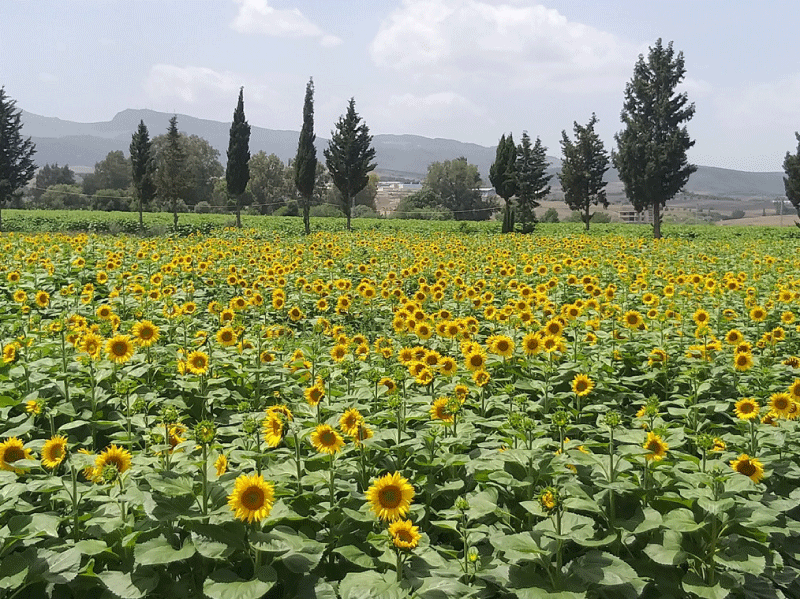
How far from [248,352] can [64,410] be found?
5.42 ft

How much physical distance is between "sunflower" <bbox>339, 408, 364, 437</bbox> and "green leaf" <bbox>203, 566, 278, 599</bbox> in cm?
103

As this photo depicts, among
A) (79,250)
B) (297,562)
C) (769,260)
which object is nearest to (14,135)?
(79,250)

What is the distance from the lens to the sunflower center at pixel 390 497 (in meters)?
2.57

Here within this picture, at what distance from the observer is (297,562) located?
8.16 feet

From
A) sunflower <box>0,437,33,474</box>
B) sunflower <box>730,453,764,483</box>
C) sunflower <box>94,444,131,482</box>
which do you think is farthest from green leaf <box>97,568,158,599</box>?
sunflower <box>730,453,764,483</box>

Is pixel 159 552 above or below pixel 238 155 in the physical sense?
below

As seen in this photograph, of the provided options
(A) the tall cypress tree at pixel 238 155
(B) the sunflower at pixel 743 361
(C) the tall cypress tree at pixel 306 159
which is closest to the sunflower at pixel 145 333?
(B) the sunflower at pixel 743 361

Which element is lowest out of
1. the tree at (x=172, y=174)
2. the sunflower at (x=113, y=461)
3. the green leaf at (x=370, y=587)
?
the green leaf at (x=370, y=587)

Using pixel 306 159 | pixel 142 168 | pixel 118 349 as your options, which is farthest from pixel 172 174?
pixel 118 349

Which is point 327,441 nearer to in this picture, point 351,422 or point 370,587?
point 351,422

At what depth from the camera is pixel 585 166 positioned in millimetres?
43531

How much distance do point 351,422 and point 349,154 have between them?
38625 millimetres

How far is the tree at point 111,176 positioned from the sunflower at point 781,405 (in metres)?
127

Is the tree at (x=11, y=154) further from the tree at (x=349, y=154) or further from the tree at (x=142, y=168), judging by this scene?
the tree at (x=349, y=154)
